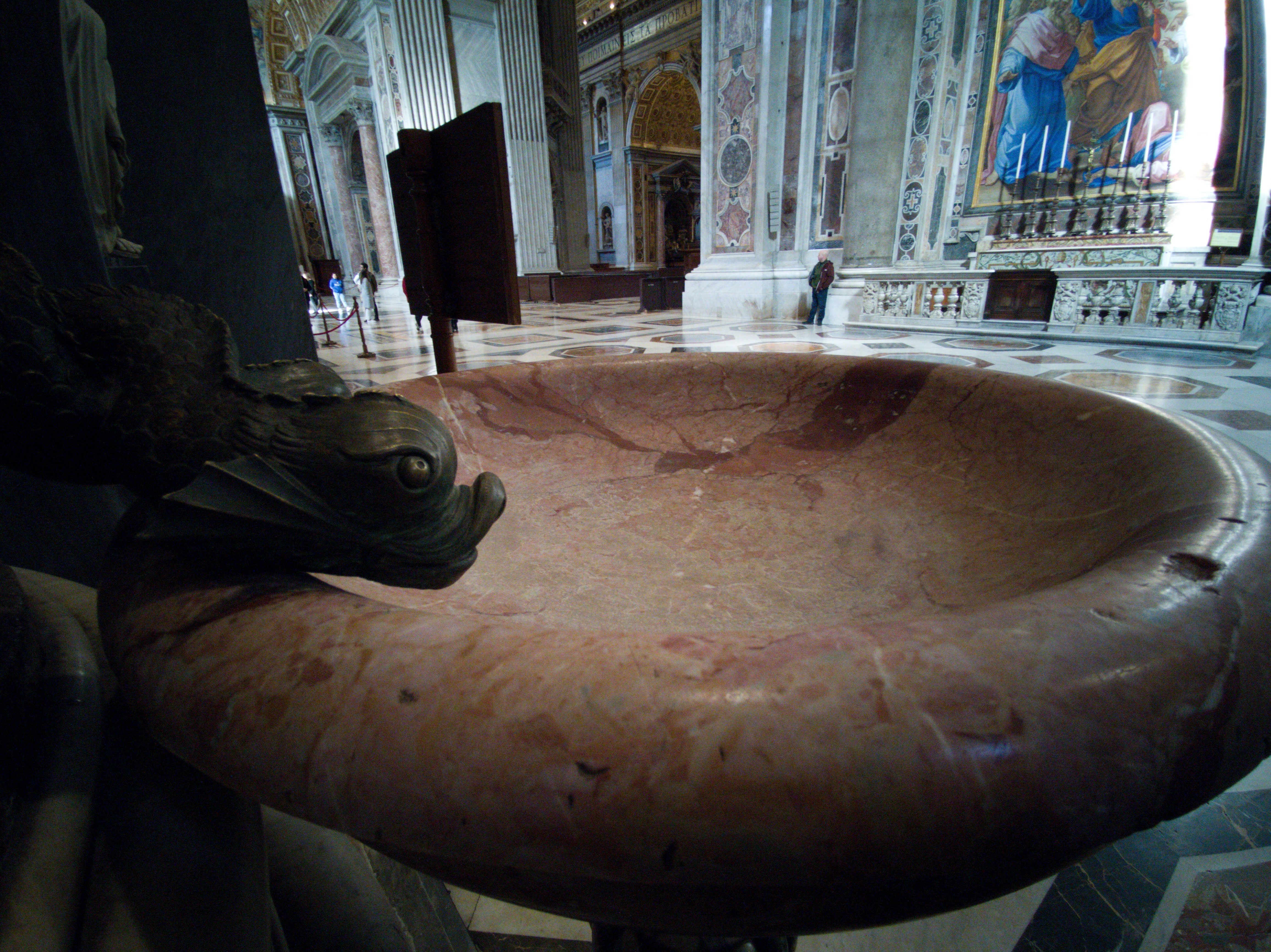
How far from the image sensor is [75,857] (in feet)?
1.11

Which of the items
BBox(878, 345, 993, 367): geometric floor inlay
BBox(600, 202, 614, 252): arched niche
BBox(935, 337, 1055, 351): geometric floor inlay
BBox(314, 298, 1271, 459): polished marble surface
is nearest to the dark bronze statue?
BBox(314, 298, 1271, 459): polished marble surface

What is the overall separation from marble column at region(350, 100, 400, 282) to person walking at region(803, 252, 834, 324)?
7.50 m

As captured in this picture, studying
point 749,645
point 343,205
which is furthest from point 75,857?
point 343,205

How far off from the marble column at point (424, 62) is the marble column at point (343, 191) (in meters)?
5.89

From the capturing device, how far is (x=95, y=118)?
2.28 ft

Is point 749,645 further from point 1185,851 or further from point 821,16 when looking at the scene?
point 821,16

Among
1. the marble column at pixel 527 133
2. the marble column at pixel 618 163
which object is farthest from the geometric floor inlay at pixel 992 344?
the marble column at pixel 618 163

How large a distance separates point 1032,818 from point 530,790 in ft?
0.66

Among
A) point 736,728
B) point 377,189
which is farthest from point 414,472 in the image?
point 377,189

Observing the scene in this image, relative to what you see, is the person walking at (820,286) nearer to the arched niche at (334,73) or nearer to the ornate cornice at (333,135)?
the arched niche at (334,73)

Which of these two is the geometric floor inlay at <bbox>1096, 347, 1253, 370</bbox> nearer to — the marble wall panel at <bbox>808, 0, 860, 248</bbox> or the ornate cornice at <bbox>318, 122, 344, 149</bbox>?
the marble wall panel at <bbox>808, 0, 860, 248</bbox>

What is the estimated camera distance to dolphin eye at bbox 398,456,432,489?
36 cm

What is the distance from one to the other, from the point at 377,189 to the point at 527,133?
9.87 ft

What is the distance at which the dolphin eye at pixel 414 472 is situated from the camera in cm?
36
